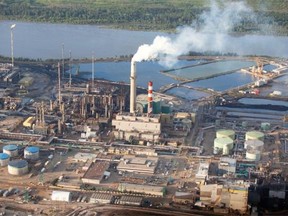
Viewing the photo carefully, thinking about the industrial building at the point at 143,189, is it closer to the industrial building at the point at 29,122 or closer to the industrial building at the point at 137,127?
the industrial building at the point at 137,127

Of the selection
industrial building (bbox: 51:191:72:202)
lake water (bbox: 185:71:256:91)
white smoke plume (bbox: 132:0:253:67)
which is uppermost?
white smoke plume (bbox: 132:0:253:67)

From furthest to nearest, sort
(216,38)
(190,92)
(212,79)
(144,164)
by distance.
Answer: (216,38) → (212,79) → (190,92) → (144,164)

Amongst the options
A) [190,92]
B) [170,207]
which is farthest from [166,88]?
[170,207]

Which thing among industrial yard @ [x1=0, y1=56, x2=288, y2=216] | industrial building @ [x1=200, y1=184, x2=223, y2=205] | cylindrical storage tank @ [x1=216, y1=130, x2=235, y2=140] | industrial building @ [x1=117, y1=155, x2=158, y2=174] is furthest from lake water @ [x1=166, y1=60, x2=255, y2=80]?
industrial building @ [x1=200, y1=184, x2=223, y2=205]

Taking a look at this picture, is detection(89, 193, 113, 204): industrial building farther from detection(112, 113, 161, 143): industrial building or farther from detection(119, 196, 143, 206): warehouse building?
detection(112, 113, 161, 143): industrial building

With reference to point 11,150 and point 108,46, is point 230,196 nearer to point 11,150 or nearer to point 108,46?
point 11,150

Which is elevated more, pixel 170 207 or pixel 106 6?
pixel 106 6

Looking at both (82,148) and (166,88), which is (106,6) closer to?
(166,88)
